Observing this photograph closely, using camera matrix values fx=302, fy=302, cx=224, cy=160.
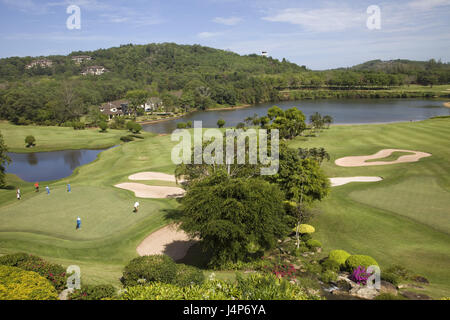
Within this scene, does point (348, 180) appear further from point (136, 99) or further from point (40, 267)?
point (136, 99)

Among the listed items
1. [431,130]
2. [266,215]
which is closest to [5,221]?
[266,215]

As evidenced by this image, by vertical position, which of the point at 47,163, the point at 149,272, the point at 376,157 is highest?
the point at 376,157

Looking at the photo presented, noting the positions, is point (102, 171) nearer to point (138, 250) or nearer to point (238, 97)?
point (138, 250)

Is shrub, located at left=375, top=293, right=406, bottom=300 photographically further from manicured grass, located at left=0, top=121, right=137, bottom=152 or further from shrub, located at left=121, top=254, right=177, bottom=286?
manicured grass, located at left=0, top=121, right=137, bottom=152

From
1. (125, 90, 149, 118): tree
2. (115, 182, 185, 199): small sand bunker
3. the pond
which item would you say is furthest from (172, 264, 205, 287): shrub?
(125, 90, 149, 118): tree

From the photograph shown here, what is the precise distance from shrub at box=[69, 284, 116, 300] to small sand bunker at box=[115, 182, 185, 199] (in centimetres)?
2063

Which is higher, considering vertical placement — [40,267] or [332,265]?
[40,267]

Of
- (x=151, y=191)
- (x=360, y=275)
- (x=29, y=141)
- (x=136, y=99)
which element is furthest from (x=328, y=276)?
(x=136, y=99)

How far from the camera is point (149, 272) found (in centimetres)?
1498

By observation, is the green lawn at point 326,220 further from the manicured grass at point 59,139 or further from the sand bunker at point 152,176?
the manicured grass at point 59,139

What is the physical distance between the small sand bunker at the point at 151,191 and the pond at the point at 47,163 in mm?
18959

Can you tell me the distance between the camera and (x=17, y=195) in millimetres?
32906

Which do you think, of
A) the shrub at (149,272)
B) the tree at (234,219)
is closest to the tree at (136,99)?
the tree at (234,219)

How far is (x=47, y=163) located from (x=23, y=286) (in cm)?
5420
